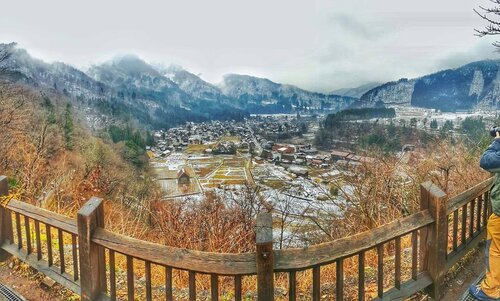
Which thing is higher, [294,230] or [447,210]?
[447,210]

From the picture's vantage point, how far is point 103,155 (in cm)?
2609

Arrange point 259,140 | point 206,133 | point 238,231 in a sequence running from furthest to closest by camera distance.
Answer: point 206,133 → point 259,140 → point 238,231

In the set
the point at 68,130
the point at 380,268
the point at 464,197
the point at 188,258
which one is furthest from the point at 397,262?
the point at 68,130

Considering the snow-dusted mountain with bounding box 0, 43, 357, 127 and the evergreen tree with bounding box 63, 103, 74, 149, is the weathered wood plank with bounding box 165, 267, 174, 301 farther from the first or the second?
the snow-dusted mountain with bounding box 0, 43, 357, 127

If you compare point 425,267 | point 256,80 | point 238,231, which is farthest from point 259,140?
point 256,80

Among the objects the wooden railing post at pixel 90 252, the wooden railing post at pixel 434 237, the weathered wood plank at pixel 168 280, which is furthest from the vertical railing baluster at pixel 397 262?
the wooden railing post at pixel 90 252

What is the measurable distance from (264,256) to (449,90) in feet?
162

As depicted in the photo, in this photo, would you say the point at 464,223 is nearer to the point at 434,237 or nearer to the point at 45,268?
the point at 434,237

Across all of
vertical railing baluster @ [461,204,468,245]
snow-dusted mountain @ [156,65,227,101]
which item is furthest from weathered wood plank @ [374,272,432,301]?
snow-dusted mountain @ [156,65,227,101]

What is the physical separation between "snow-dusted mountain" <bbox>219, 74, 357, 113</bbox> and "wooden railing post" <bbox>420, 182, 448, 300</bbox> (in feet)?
262

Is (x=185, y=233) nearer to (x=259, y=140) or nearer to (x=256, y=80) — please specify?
(x=259, y=140)

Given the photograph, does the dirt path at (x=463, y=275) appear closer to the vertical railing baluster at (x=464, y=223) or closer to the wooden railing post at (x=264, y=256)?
the vertical railing baluster at (x=464, y=223)

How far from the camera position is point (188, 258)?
7.36 ft

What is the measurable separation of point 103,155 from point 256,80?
162 metres
